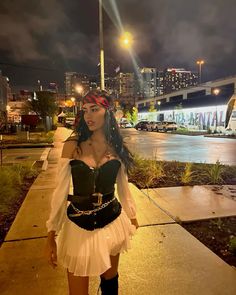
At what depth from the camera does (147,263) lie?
154 inches

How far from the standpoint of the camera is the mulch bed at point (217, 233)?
13.8 ft

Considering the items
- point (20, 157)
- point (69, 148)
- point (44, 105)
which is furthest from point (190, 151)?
point (44, 105)

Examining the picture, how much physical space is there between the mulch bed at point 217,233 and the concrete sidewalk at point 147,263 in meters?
0.16

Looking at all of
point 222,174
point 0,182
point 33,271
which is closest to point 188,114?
point 222,174

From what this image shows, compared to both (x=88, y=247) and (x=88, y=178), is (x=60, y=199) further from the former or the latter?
(x=88, y=247)

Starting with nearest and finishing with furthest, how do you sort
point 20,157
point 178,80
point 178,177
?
point 178,177 < point 20,157 < point 178,80

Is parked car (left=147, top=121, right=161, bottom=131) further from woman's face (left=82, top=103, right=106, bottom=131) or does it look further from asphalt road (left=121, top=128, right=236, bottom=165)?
woman's face (left=82, top=103, right=106, bottom=131)

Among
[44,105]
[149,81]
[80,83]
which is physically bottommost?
[44,105]

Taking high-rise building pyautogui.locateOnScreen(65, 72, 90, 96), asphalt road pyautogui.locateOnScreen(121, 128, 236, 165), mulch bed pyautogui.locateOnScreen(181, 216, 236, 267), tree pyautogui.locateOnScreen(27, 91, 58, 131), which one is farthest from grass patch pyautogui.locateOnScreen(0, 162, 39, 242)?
tree pyautogui.locateOnScreen(27, 91, 58, 131)

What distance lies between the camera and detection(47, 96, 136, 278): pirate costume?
2234 millimetres

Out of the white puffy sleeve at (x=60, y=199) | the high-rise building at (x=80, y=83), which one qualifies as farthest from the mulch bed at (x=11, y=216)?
the white puffy sleeve at (x=60, y=199)

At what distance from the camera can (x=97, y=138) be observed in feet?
8.43

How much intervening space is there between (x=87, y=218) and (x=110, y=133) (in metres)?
0.73

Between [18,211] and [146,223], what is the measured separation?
256 cm
